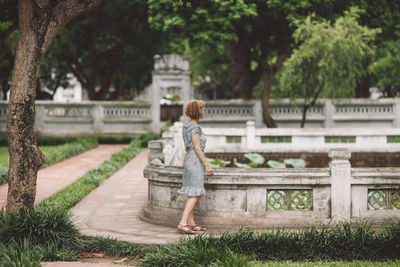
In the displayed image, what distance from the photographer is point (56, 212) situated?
6961 millimetres

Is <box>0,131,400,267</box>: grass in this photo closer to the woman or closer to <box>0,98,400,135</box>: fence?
the woman

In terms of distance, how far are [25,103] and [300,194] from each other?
3.89 m

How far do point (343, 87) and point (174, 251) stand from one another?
15450 mm

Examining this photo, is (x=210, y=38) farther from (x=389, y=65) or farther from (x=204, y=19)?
(x=389, y=65)

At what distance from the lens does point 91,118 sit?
81.1 ft

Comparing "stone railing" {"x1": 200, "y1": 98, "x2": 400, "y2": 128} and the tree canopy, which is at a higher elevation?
the tree canopy

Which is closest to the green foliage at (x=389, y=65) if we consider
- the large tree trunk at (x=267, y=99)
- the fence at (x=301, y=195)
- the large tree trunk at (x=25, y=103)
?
the large tree trunk at (x=267, y=99)

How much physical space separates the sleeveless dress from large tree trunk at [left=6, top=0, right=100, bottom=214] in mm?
1887

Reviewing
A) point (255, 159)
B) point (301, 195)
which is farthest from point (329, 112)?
point (301, 195)

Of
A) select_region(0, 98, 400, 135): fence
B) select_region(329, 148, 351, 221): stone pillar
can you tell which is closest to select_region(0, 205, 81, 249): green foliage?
select_region(329, 148, 351, 221): stone pillar

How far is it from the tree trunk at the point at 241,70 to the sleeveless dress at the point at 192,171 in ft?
63.6

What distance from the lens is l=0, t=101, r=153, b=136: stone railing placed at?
2444cm

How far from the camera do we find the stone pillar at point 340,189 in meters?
7.58

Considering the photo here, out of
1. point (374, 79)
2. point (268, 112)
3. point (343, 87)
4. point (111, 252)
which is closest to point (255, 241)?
point (111, 252)
